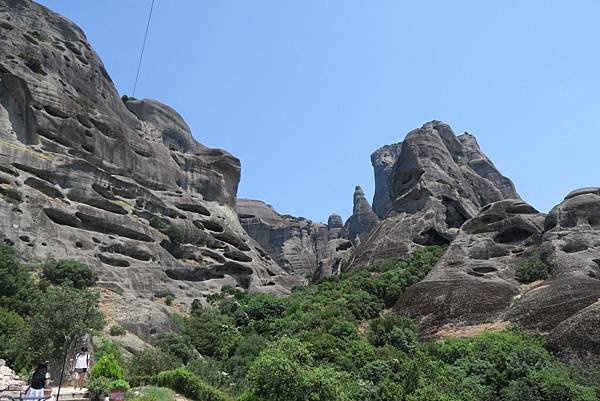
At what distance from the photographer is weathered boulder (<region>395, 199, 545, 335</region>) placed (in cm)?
3428

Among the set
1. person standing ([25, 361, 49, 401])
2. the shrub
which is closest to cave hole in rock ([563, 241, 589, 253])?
the shrub

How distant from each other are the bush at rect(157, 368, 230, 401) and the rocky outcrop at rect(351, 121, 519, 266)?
123 ft

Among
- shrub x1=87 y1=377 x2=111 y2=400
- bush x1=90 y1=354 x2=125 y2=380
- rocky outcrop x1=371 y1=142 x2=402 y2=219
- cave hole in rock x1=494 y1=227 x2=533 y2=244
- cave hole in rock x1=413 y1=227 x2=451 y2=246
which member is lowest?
shrub x1=87 y1=377 x2=111 y2=400

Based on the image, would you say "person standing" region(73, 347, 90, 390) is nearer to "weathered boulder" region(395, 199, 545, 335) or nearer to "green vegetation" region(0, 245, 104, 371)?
"green vegetation" region(0, 245, 104, 371)

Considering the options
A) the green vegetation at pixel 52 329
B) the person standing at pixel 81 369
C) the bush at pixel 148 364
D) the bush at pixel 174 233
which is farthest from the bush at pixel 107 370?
the bush at pixel 174 233

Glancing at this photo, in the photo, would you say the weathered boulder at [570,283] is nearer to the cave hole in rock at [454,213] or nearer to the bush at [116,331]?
the cave hole in rock at [454,213]

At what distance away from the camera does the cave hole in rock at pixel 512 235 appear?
151ft

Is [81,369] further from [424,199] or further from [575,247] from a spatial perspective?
[424,199]

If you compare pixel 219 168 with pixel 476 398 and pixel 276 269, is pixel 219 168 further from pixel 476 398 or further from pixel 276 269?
pixel 476 398

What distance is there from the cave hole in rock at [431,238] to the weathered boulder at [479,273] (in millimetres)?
8042

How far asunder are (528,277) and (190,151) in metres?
58.5

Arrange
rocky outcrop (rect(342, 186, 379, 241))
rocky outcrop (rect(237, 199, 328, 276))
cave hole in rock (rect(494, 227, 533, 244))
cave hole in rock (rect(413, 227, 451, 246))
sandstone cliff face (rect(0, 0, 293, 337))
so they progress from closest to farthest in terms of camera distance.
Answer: sandstone cliff face (rect(0, 0, 293, 337)) → cave hole in rock (rect(494, 227, 533, 244)) → cave hole in rock (rect(413, 227, 451, 246)) → rocky outcrop (rect(237, 199, 328, 276)) → rocky outcrop (rect(342, 186, 379, 241))

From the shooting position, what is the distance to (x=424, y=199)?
60.9 meters

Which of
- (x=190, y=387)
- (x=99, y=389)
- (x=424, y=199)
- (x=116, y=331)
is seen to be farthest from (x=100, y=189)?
(x=99, y=389)
